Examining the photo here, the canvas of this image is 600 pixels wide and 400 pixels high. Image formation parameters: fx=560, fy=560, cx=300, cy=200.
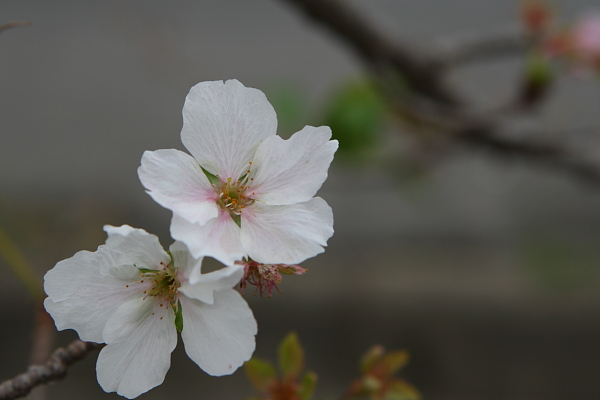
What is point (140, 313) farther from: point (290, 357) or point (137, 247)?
point (290, 357)

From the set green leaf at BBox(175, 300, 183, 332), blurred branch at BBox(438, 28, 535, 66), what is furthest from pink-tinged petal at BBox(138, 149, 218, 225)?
blurred branch at BBox(438, 28, 535, 66)

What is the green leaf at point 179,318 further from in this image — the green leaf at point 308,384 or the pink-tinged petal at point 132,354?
the green leaf at point 308,384

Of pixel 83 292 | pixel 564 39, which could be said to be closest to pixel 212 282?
pixel 83 292

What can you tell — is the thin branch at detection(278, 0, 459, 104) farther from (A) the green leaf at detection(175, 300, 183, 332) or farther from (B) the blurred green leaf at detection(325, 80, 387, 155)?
(A) the green leaf at detection(175, 300, 183, 332)

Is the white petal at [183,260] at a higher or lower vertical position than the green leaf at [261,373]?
higher

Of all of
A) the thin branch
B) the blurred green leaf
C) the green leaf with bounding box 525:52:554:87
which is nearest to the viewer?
the thin branch

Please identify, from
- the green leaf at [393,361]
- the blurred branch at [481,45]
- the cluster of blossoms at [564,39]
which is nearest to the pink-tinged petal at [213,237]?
the green leaf at [393,361]

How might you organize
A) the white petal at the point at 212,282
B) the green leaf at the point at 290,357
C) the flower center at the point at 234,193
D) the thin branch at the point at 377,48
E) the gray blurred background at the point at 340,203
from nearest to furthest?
the white petal at the point at 212,282
the flower center at the point at 234,193
the green leaf at the point at 290,357
the thin branch at the point at 377,48
the gray blurred background at the point at 340,203

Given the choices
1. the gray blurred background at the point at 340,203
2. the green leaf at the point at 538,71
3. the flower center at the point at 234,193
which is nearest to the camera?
the flower center at the point at 234,193
